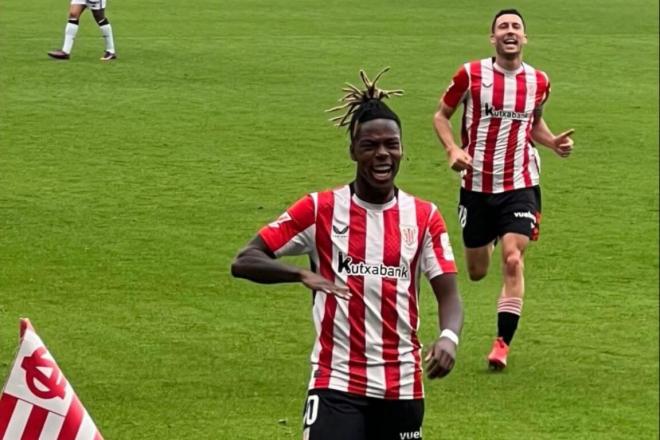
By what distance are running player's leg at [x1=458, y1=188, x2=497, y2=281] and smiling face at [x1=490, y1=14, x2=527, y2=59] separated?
3.16ft

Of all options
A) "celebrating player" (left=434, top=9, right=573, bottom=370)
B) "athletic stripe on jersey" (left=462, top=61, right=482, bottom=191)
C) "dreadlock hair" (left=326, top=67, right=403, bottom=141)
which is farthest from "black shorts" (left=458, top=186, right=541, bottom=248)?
"dreadlock hair" (left=326, top=67, right=403, bottom=141)

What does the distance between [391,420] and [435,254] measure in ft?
2.23

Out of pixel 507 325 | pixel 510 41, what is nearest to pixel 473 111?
pixel 510 41

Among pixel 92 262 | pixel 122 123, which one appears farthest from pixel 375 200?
pixel 122 123

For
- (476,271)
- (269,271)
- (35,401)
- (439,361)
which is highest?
(476,271)

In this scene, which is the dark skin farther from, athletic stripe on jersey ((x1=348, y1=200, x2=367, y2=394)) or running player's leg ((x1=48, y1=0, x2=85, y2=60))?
running player's leg ((x1=48, y1=0, x2=85, y2=60))

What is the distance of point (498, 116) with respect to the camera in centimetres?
1105

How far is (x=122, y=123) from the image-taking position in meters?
21.0

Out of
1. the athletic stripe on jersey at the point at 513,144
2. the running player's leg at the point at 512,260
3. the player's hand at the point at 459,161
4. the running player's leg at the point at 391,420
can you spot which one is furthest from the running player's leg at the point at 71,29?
the running player's leg at the point at 391,420

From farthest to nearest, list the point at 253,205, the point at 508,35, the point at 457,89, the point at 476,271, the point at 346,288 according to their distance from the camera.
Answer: the point at 253,205 → the point at 476,271 → the point at 457,89 → the point at 508,35 → the point at 346,288

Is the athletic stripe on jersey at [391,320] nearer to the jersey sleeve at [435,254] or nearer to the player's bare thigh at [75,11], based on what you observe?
the jersey sleeve at [435,254]

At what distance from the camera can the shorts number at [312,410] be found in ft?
21.4

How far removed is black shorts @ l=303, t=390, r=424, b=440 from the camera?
21.2ft

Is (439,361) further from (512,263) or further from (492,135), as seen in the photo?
(492,135)
